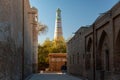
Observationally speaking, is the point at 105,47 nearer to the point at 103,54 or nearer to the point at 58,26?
the point at 103,54

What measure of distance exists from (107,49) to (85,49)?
660 cm

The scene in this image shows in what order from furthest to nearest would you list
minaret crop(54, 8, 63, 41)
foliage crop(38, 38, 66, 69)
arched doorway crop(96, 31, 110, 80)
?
minaret crop(54, 8, 63, 41) → foliage crop(38, 38, 66, 69) → arched doorway crop(96, 31, 110, 80)

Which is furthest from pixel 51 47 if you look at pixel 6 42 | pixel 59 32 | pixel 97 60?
pixel 6 42

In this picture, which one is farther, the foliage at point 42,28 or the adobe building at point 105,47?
the foliage at point 42,28

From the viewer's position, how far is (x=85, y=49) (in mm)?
23500

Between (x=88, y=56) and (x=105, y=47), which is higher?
(x=105, y=47)

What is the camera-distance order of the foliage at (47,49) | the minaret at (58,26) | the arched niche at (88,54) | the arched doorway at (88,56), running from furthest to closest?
the minaret at (58,26), the foliage at (47,49), the arched niche at (88,54), the arched doorway at (88,56)

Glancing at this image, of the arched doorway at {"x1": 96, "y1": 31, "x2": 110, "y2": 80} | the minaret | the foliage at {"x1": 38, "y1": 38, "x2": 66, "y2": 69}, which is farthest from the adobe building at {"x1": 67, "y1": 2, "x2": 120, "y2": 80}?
the minaret

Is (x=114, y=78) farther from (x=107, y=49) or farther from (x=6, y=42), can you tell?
(x=6, y=42)

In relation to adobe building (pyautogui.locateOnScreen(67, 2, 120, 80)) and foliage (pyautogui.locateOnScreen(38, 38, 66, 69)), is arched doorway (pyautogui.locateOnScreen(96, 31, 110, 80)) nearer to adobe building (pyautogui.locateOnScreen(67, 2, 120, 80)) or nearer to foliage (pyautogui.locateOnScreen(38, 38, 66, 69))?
adobe building (pyautogui.locateOnScreen(67, 2, 120, 80))

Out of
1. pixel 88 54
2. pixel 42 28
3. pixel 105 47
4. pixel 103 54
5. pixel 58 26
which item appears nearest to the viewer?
pixel 105 47

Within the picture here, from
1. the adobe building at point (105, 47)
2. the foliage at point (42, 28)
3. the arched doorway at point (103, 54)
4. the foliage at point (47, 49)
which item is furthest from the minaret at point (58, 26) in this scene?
the arched doorway at point (103, 54)

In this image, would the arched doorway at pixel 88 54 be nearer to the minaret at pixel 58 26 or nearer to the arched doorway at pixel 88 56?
the arched doorway at pixel 88 56

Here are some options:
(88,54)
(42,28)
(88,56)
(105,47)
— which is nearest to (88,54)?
(88,54)
